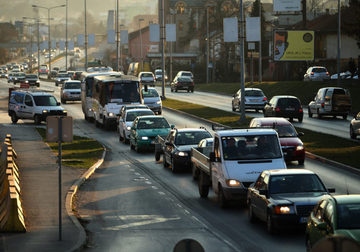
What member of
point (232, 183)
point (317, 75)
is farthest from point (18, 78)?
point (232, 183)

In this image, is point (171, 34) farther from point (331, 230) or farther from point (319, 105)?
point (331, 230)

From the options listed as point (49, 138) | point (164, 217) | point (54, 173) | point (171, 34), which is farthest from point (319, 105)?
point (49, 138)

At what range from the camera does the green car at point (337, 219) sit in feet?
30.4

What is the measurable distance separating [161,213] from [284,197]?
371 cm

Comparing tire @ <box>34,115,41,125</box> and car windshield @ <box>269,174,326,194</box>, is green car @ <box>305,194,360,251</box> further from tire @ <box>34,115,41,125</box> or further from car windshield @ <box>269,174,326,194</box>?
tire @ <box>34,115,41,125</box>

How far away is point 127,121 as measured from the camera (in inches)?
1257

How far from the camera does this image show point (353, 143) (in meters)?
28.0

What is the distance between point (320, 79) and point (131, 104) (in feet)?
99.6

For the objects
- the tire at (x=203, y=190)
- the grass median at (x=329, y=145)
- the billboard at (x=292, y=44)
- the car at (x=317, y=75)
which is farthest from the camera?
the billboard at (x=292, y=44)

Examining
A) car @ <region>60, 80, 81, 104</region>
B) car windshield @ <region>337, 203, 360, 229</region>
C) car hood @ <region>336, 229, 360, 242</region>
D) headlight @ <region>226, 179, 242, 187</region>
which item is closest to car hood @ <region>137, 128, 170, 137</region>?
headlight @ <region>226, 179, 242, 187</region>

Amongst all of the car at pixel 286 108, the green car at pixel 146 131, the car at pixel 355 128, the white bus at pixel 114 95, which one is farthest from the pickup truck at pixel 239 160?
the car at pixel 286 108

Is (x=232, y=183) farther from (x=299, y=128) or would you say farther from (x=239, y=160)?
(x=299, y=128)

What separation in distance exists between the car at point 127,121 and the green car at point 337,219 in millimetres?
21982

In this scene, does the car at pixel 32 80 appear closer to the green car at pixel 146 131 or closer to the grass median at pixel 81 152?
the grass median at pixel 81 152
